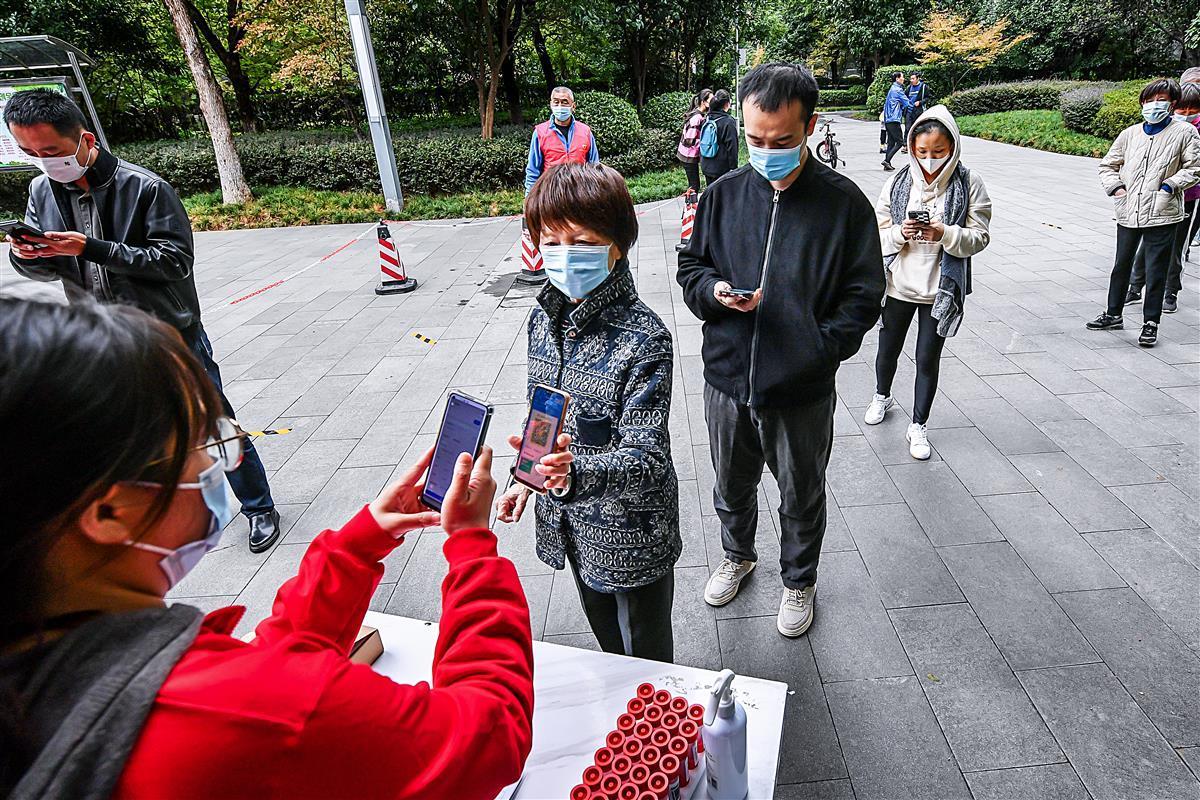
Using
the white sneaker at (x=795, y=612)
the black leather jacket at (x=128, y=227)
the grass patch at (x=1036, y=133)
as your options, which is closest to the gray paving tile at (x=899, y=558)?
the white sneaker at (x=795, y=612)

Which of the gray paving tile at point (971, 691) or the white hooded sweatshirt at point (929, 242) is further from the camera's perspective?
the white hooded sweatshirt at point (929, 242)

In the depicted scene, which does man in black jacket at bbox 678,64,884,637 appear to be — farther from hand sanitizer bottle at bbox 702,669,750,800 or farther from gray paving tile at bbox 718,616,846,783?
hand sanitizer bottle at bbox 702,669,750,800

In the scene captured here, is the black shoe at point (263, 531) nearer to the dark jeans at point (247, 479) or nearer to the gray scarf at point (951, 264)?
the dark jeans at point (247, 479)

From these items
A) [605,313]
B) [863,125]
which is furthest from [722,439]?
[863,125]

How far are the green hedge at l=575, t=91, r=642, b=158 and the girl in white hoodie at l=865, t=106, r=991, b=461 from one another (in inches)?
434

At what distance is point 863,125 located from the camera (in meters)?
25.4

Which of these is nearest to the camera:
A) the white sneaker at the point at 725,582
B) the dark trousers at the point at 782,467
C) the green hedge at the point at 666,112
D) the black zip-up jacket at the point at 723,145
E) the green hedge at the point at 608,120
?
the dark trousers at the point at 782,467

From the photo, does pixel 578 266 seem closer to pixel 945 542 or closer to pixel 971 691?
pixel 971 691

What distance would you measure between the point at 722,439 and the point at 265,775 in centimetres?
218

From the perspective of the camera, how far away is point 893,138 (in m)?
14.1

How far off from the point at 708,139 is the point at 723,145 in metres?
0.35

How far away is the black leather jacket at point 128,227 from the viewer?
2941 mm

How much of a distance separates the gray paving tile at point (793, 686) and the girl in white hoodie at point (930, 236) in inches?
68.4

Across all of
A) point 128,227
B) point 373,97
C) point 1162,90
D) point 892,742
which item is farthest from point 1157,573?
point 373,97
